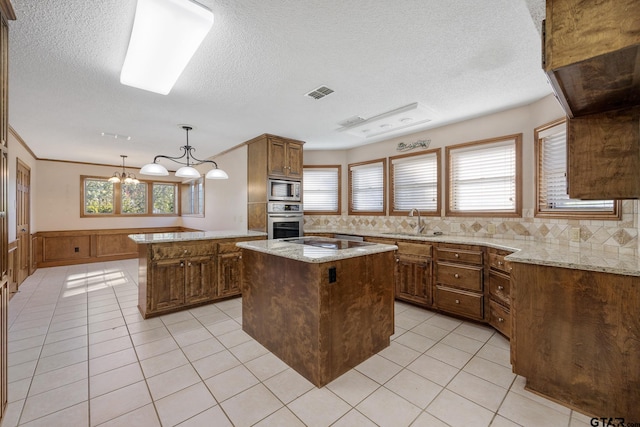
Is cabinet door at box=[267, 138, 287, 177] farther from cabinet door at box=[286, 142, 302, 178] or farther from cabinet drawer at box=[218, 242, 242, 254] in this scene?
cabinet drawer at box=[218, 242, 242, 254]

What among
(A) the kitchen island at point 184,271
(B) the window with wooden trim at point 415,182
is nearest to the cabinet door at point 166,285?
(A) the kitchen island at point 184,271

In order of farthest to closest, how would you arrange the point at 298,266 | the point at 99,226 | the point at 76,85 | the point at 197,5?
the point at 99,226, the point at 76,85, the point at 298,266, the point at 197,5

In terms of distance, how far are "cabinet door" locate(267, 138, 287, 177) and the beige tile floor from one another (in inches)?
91.0

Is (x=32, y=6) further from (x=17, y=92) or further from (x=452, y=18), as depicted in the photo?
(x=452, y=18)

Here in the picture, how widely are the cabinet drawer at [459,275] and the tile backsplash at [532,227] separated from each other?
2.41 feet

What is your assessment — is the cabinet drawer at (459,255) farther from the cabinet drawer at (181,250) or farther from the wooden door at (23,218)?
the wooden door at (23,218)

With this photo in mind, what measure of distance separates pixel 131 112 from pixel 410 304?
14.4 feet

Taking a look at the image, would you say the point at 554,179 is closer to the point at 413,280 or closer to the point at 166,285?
the point at 413,280

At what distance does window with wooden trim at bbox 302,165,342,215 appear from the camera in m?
5.25

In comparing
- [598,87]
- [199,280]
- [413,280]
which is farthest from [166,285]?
[598,87]

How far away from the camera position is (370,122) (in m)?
3.60

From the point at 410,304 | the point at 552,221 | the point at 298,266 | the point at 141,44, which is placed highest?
the point at 141,44

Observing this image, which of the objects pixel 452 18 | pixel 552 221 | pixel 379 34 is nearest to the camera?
pixel 452 18

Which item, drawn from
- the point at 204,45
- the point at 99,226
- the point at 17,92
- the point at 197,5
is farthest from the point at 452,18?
the point at 99,226
